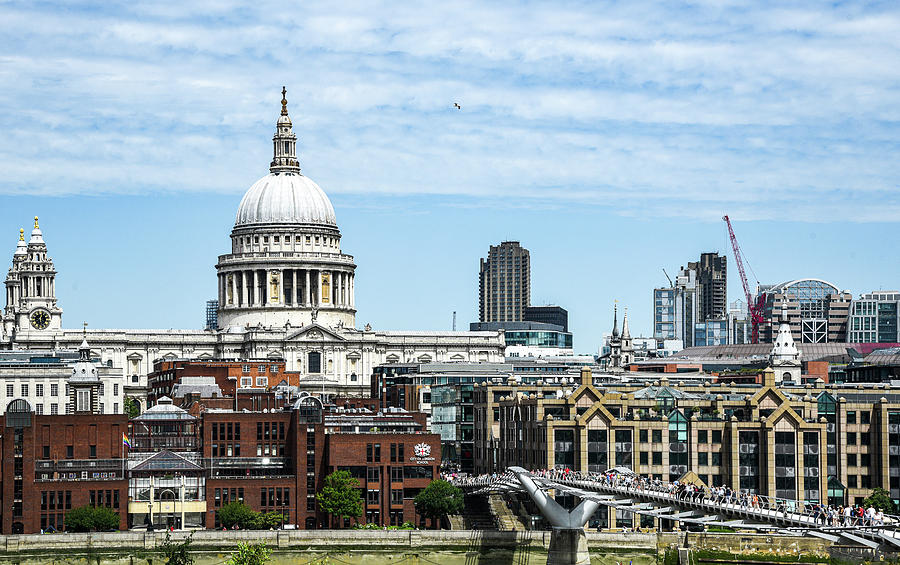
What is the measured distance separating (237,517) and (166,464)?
710cm

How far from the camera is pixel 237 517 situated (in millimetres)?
140500

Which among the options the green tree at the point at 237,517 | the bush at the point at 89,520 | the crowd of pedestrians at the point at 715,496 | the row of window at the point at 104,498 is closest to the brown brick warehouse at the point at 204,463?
the row of window at the point at 104,498

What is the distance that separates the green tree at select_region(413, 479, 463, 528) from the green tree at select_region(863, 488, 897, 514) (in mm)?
27545

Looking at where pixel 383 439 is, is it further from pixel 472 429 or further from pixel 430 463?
pixel 472 429

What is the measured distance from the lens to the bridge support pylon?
380ft

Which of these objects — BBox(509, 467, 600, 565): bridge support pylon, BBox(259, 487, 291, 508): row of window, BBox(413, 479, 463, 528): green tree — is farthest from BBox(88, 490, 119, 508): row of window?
BBox(509, 467, 600, 565): bridge support pylon

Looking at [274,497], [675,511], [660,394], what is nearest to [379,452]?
[274,497]

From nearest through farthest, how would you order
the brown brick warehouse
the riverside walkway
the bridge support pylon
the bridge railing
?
the riverside walkway → the bridge railing → the bridge support pylon → the brown brick warehouse

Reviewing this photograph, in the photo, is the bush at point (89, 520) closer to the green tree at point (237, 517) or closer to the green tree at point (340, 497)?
the green tree at point (237, 517)

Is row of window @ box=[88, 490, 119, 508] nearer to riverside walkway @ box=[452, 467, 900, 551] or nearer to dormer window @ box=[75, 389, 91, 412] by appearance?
riverside walkway @ box=[452, 467, 900, 551]

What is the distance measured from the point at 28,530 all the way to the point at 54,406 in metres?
61.4

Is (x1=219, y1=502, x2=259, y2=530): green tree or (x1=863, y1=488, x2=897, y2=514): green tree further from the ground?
(x1=863, y1=488, x2=897, y2=514): green tree

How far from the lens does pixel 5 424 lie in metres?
144

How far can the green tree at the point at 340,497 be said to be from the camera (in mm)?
142625
